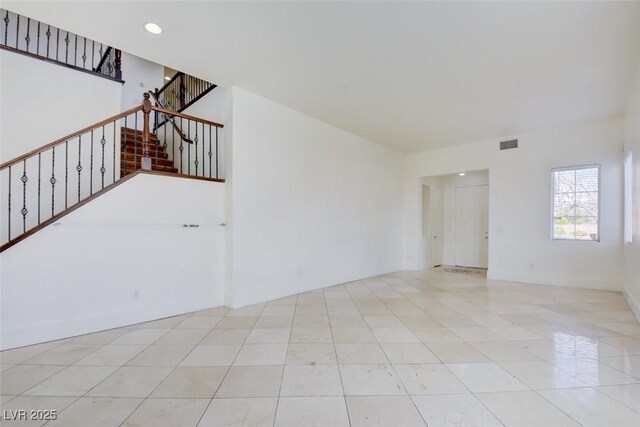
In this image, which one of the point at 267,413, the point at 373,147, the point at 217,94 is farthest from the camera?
the point at 373,147

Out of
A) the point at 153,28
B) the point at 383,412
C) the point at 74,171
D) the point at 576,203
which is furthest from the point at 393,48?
the point at 576,203

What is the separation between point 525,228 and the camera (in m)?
5.93

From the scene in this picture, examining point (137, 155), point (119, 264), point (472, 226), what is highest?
point (137, 155)

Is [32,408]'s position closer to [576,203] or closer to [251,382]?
[251,382]

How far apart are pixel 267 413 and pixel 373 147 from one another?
5914 mm

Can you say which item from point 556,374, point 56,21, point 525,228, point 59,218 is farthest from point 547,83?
point 59,218

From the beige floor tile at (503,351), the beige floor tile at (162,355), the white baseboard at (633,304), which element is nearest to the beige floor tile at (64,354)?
the beige floor tile at (162,355)

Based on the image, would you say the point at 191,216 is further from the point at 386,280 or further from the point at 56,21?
the point at 386,280

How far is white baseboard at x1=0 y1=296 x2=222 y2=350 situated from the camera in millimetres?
2797

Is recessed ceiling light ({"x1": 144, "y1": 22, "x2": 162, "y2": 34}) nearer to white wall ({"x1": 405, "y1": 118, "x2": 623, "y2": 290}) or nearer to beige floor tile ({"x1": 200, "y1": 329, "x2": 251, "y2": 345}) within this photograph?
beige floor tile ({"x1": 200, "y1": 329, "x2": 251, "y2": 345})

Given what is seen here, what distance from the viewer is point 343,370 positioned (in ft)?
7.75

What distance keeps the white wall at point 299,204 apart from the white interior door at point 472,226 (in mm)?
2446

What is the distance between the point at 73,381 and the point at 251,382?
55.5 inches

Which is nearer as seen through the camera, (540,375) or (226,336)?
(540,375)
